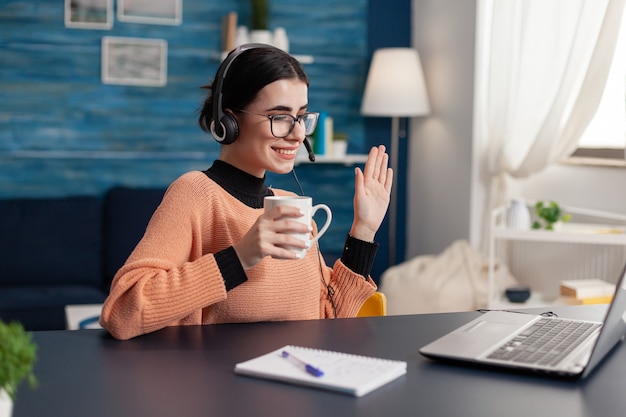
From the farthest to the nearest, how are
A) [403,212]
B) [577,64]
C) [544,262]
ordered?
[403,212], [544,262], [577,64]

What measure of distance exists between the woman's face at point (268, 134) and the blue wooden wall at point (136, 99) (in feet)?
9.99

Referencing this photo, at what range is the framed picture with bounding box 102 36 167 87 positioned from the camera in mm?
4758

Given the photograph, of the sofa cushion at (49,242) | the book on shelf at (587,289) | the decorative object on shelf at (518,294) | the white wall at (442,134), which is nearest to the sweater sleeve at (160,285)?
the book on shelf at (587,289)

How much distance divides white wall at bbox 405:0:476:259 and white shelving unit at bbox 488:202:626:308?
0.68m

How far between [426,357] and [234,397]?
344mm

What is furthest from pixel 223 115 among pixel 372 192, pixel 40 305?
pixel 40 305

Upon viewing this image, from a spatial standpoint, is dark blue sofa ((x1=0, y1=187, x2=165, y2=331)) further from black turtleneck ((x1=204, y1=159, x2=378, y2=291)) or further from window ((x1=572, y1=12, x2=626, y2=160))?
black turtleneck ((x1=204, y1=159, x2=378, y2=291))

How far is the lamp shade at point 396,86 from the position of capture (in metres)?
4.85

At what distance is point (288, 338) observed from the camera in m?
1.47

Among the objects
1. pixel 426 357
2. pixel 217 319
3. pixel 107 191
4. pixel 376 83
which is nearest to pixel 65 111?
pixel 107 191

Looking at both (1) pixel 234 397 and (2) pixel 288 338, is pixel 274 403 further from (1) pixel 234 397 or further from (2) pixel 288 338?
(2) pixel 288 338

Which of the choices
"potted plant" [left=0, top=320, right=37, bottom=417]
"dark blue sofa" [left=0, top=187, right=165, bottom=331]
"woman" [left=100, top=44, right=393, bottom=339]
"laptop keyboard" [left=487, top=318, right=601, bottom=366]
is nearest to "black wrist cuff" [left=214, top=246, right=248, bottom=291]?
"woman" [left=100, top=44, right=393, bottom=339]

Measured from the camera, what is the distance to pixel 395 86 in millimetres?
4844

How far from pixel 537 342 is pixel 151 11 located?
3.83 m
